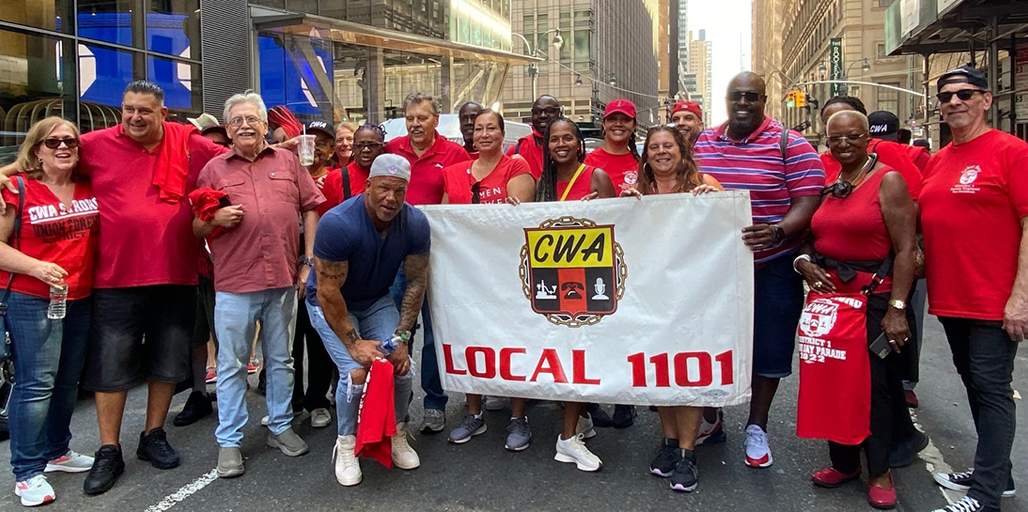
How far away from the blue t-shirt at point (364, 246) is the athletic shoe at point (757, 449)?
6.80 feet

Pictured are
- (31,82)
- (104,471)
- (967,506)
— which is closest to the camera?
(967,506)

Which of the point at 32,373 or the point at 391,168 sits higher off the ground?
the point at 391,168

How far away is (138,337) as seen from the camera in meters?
4.09

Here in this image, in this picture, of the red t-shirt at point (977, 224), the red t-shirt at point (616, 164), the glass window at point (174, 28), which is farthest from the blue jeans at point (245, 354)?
the glass window at point (174, 28)

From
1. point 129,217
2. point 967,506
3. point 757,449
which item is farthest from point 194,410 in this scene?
point 967,506

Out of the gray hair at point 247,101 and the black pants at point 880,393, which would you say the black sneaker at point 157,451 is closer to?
the gray hair at point 247,101

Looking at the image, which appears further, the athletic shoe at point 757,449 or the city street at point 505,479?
the athletic shoe at point 757,449

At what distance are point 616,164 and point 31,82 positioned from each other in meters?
10.3

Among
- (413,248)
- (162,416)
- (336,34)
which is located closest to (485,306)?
(413,248)

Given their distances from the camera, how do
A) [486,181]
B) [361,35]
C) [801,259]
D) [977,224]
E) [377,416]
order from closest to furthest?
1. [977,224]
2. [801,259]
3. [377,416]
4. [486,181]
5. [361,35]

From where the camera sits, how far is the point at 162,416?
14.0ft

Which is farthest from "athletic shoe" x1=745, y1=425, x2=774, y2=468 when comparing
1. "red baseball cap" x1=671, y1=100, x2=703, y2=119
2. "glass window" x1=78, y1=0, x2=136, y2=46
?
"glass window" x1=78, y1=0, x2=136, y2=46

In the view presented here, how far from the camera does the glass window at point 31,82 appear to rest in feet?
34.1

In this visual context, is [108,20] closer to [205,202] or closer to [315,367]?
[315,367]
